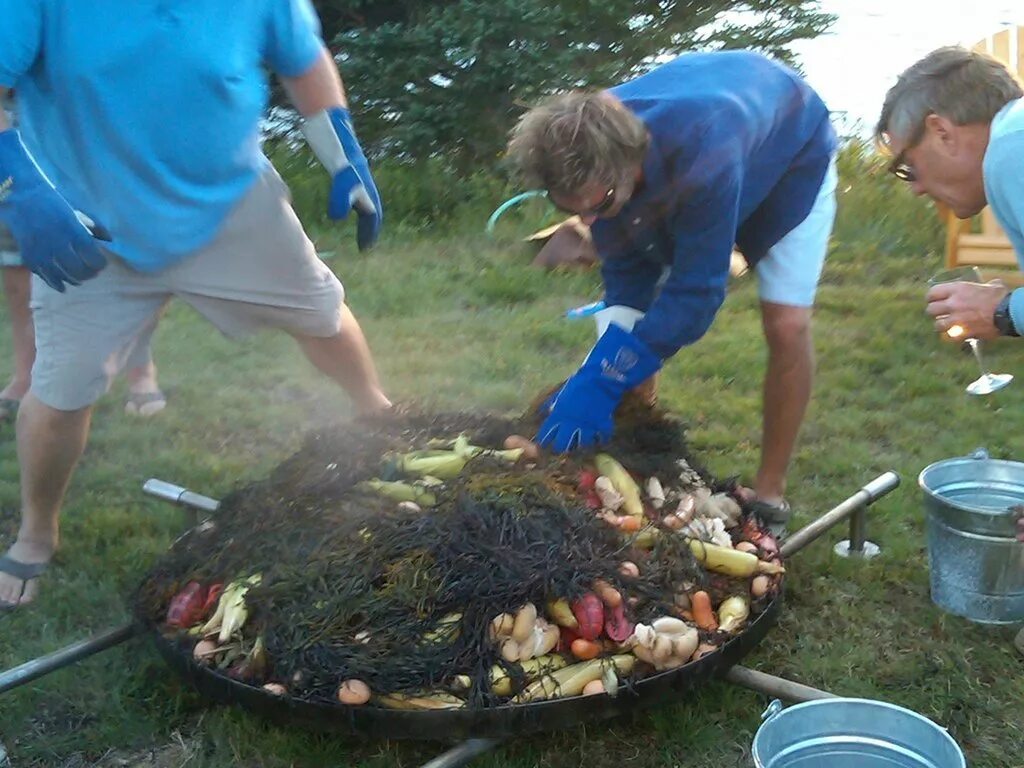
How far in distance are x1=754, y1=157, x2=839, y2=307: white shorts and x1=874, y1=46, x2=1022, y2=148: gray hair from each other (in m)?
0.72

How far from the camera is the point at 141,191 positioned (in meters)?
3.05

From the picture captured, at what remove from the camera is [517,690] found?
2.54 metres

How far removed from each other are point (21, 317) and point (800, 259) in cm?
303

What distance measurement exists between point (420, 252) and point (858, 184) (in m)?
2.89

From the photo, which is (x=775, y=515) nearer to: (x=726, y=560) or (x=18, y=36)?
(x=726, y=560)

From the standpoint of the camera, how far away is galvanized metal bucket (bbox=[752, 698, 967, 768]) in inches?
87.2

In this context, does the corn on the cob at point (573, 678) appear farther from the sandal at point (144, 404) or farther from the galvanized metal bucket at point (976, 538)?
the sandal at point (144, 404)

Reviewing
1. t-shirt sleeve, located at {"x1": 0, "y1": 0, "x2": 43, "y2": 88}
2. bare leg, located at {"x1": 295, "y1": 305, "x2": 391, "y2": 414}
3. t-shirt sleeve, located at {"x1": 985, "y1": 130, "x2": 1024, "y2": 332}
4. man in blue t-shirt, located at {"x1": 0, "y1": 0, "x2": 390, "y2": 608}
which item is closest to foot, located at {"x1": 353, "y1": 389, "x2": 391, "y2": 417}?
bare leg, located at {"x1": 295, "y1": 305, "x2": 391, "y2": 414}

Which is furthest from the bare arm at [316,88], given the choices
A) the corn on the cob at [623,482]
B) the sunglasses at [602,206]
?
the corn on the cob at [623,482]

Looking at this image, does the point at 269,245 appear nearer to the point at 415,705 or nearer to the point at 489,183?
the point at 415,705

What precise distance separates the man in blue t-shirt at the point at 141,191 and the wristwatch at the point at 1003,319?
187cm

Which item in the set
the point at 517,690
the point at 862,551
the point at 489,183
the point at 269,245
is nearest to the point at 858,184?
the point at 489,183

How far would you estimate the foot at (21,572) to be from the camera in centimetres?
341

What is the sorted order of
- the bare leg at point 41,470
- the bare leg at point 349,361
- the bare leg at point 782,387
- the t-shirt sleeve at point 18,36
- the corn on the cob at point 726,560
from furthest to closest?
the bare leg at point 349,361, the bare leg at point 782,387, the bare leg at point 41,470, the corn on the cob at point 726,560, the t-shirt sleeve at point 18,36
